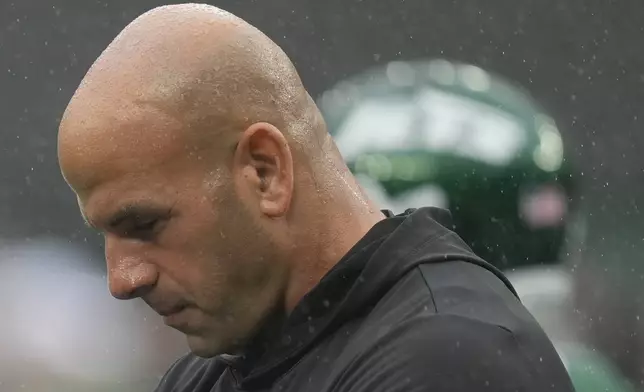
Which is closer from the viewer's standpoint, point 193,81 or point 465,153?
point 193,81

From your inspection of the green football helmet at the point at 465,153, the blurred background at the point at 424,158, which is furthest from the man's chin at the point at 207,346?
the blurred background at the point at 424,158

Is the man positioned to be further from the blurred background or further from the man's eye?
the blurred background

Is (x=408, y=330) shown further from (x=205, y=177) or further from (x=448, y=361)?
(x=205, y=177)

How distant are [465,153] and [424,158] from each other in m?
0.12

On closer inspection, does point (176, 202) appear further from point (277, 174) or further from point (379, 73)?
point (379, 73)

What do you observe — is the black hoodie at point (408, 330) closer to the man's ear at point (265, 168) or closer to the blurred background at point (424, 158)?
the man's ear at point (265, 168)

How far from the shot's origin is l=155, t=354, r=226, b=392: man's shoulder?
1110mm

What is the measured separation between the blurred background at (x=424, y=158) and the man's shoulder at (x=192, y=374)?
1.56 m

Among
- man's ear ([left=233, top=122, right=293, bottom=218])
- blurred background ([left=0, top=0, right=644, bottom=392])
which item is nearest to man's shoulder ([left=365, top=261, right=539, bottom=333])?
man's ear ([left=233, top=122, right=293, bottom=218])

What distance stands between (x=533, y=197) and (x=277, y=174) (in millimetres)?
1938

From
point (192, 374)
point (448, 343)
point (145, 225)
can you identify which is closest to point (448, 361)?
point (448, 343)

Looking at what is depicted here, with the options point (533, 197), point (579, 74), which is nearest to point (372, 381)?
point (533, 197)

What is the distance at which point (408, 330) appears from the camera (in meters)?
0.86

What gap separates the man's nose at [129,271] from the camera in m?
0.96
